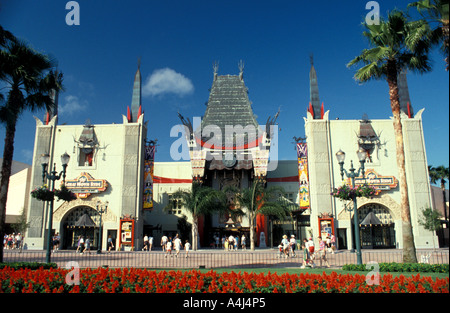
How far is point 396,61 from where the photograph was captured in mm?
18688

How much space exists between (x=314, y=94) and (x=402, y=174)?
78.4 feet

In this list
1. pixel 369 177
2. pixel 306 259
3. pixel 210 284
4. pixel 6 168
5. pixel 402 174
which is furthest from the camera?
pixel 369 177

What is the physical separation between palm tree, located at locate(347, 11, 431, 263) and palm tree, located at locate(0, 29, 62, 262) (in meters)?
16.6

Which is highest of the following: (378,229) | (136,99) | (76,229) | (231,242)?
(136,99)

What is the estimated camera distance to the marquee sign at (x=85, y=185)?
36625 mm

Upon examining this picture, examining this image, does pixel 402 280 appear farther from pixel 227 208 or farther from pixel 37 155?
pixel 37 155

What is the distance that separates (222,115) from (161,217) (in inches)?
617

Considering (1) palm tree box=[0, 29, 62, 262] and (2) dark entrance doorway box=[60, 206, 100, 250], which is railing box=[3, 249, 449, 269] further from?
(2) dark entrance doorway box=[60, 206, 100, 250]

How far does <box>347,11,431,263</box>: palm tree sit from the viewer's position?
663 inches

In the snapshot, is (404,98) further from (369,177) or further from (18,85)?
(18,85)

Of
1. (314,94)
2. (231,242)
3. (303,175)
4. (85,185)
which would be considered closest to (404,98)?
(314,94)

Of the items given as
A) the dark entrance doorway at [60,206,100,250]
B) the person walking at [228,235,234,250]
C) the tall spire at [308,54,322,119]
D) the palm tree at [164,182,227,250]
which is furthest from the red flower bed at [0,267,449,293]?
the tall spire at [308,54,322,119]

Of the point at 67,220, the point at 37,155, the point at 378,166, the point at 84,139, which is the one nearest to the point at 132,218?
the point at 67,220

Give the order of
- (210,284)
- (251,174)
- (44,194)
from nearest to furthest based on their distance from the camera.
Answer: (210,284), (44,194), (251,174)
